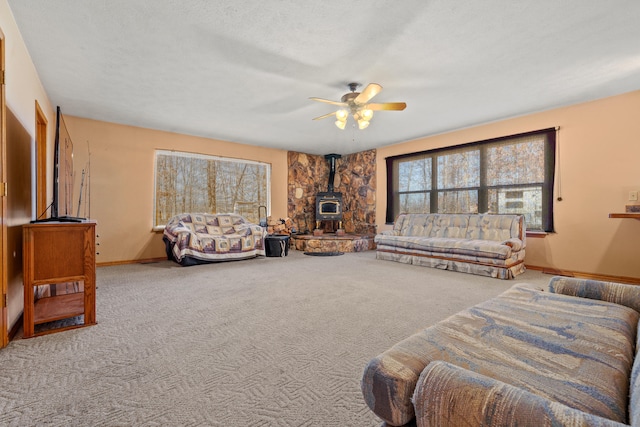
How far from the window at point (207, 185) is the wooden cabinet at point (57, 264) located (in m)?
3.55

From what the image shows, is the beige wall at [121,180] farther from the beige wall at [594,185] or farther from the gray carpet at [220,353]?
the beige wall at [594,185]

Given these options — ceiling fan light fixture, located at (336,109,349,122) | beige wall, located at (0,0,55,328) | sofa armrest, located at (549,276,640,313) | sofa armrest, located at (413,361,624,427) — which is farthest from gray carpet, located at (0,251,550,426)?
ceiling fan light fixture, located at (336,109,349,122)

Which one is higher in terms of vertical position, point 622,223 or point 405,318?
point 622,223

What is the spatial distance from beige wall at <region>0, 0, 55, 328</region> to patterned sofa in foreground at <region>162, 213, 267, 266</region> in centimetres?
215

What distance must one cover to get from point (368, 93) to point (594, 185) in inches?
143

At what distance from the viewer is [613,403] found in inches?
28.5

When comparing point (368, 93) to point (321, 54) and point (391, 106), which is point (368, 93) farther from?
point (321, 54)

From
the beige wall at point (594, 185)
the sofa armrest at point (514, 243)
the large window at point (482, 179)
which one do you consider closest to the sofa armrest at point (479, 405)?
the sofa armrest at point (514, 243)

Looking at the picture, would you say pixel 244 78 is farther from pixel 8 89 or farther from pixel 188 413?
pixel 188 413

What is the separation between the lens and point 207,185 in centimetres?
630

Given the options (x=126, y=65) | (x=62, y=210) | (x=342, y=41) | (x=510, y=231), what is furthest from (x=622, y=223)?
(x=62, y=210)

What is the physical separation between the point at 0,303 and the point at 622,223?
6500mm

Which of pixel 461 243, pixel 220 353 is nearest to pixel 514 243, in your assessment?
pixel 461 243

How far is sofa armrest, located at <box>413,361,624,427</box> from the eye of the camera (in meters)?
0.55
